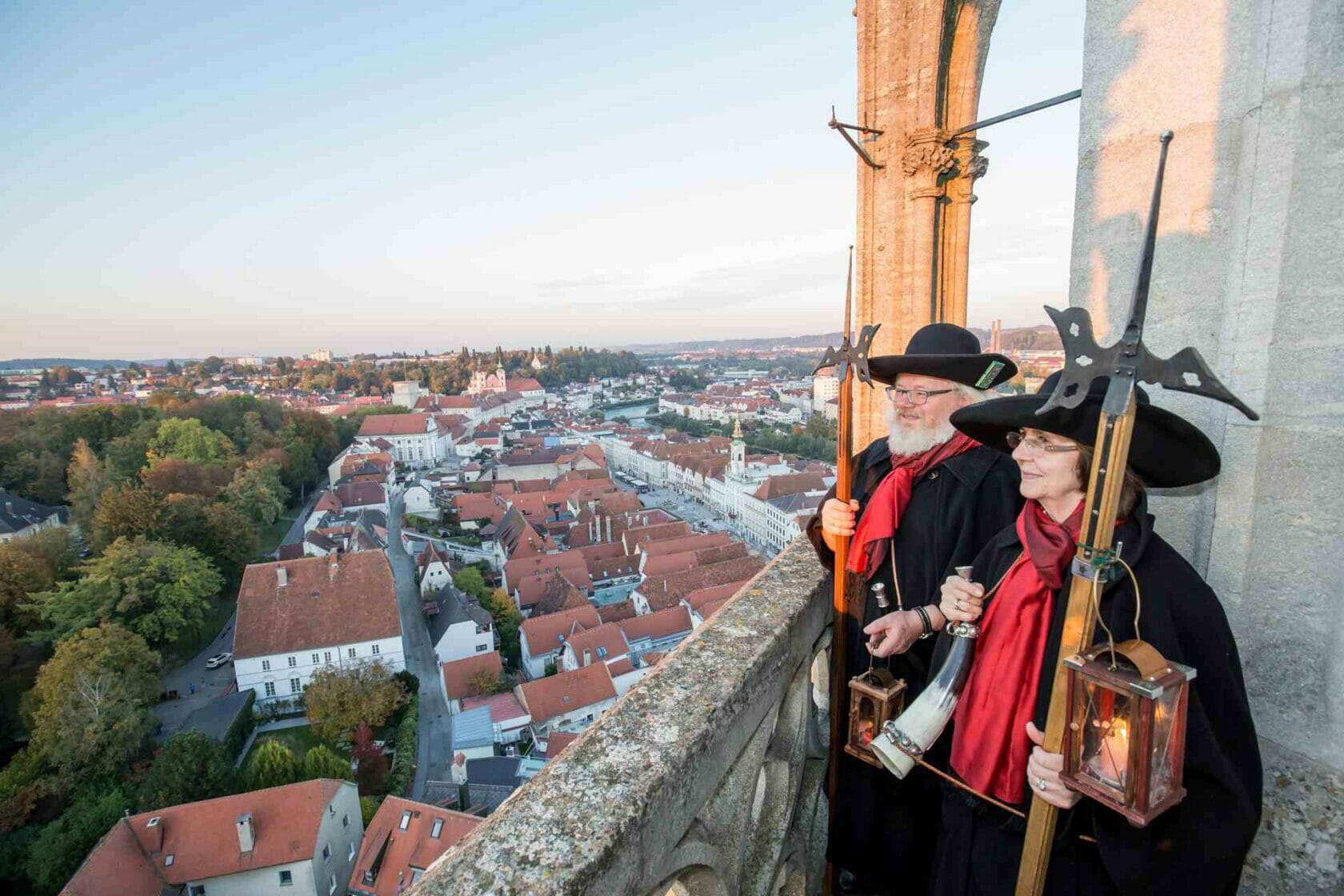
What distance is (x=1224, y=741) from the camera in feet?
4.05

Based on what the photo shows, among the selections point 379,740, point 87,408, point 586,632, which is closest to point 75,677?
point 379,740

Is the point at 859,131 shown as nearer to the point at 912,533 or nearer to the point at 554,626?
the point at 912,533

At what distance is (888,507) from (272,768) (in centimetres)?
1966

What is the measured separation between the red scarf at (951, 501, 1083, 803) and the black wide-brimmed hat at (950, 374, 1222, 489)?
160 millimetres

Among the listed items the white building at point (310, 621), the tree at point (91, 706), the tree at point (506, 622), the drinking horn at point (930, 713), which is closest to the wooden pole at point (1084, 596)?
the drinking horn at point (930, 713)

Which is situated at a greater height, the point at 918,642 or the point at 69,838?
the point at 918,642

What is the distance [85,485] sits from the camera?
34.3m

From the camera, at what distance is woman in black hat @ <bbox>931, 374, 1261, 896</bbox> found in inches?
48.1

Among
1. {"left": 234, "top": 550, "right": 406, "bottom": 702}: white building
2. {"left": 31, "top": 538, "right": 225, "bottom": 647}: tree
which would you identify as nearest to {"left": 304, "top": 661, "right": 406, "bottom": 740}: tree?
{"left": 234, "top": 550, "right": 406, "bottom": 702}: white building

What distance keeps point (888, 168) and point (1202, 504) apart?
5.19 meters

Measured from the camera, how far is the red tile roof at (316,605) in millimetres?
22109

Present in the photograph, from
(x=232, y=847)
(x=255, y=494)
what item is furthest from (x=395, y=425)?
(x=232, y=847)

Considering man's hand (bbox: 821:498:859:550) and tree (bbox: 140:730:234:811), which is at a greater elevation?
man's hand (bbox: 821:498:859:550)

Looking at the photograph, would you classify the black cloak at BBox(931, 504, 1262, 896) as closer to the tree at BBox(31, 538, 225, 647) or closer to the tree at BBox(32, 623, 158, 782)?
the tree at BBox(32, 623, 158, 782)
